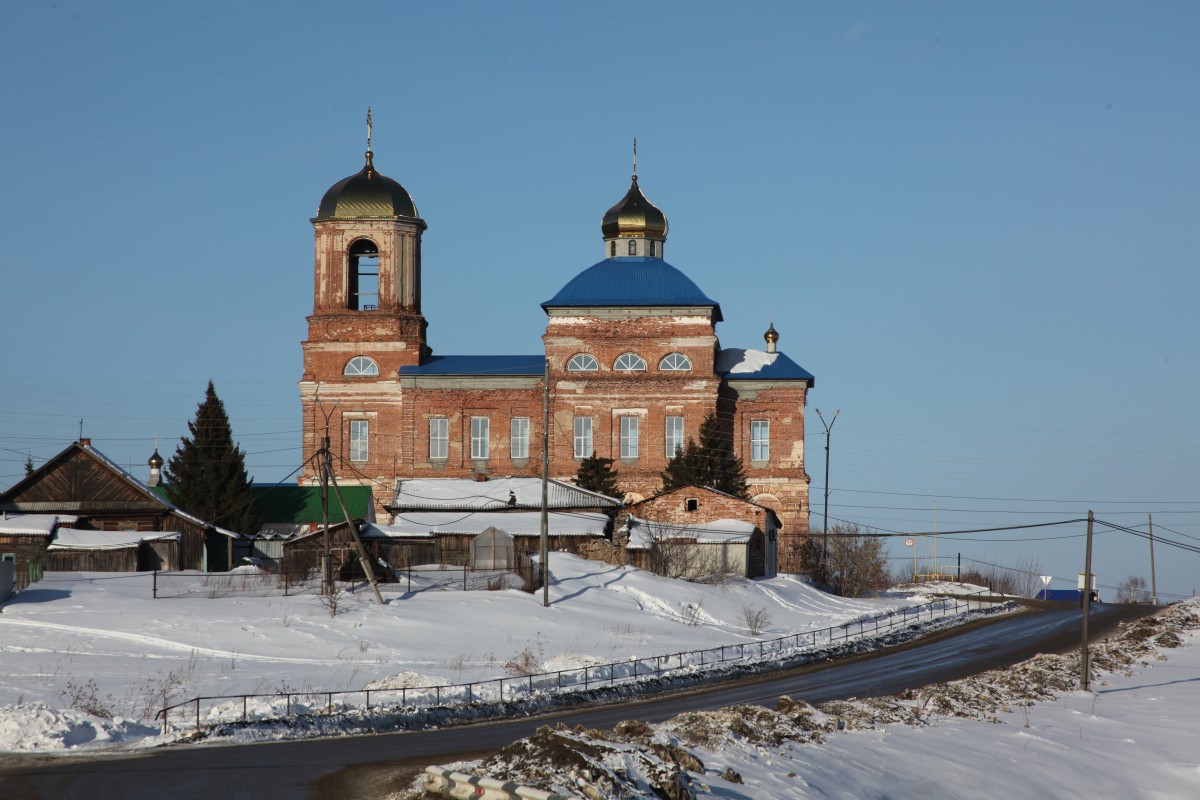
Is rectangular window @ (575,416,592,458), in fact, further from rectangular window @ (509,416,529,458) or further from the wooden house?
the wooden house

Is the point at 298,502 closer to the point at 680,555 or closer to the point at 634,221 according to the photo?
the point at 680,555

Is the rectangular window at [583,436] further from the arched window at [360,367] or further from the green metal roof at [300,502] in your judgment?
the arched window at [360,367]

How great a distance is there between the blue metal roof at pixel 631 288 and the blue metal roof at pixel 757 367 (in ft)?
8.15

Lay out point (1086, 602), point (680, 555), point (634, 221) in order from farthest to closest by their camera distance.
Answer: point (634, 221), point (680, 555), point (1086, 602)

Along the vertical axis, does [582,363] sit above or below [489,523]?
above

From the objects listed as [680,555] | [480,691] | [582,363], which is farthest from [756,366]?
[480,691]

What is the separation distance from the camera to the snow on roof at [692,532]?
5434cm

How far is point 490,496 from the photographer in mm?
58844

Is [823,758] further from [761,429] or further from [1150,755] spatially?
[761,429]

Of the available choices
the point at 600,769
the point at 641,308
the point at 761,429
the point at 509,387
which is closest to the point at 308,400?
the point at 509,387

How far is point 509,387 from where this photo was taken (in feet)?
225

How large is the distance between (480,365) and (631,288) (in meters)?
8.14

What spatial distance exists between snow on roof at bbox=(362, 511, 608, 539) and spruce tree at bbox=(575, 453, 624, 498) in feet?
14.5

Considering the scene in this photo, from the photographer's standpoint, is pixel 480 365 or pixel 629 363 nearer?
pixel 629 363
